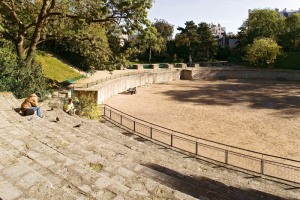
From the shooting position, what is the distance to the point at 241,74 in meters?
65.0

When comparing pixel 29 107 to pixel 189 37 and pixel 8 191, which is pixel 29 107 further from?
pixel 189 37

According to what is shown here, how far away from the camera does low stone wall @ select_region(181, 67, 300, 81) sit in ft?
206

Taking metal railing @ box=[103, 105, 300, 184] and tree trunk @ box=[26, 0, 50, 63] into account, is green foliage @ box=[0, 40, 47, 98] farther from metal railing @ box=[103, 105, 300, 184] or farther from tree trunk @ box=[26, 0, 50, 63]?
metal railing @ box=[103, 105, 300, 184]

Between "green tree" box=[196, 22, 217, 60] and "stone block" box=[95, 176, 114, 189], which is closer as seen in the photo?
"stone block" box=[95, 176, 114, 189]

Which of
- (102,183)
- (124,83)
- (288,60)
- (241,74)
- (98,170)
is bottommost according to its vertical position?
(98,170)

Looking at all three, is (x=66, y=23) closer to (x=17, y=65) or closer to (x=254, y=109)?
(x=17, y=65)

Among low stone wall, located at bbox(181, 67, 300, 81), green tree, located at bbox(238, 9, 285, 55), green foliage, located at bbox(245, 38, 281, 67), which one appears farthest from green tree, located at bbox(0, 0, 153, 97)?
green tree, located at bbox(238, 9, 285, 55)

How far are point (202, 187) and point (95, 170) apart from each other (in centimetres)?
423

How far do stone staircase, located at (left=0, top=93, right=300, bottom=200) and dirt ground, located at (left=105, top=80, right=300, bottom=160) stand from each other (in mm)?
7634

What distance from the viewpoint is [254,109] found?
32.1 m

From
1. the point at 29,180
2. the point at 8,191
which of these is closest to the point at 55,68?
the point at 29,180

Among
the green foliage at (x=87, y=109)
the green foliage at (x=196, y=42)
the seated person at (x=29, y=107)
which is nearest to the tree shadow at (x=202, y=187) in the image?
the seated person at (x=29, y=107)

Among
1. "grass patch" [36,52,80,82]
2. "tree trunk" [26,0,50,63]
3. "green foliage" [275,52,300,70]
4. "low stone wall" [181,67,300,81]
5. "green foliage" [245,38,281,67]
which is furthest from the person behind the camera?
"green foliage" [275,52,300,70]

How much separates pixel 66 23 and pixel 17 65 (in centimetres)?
822
